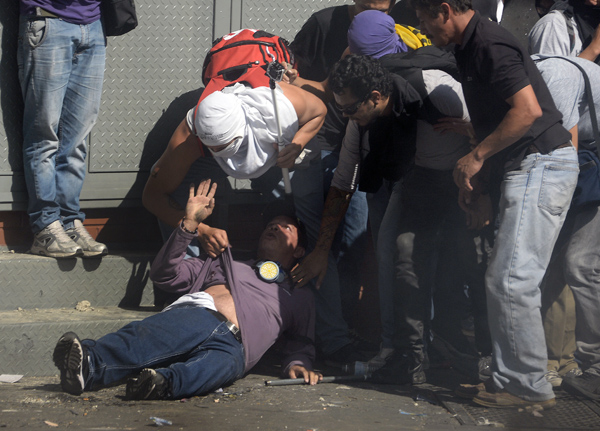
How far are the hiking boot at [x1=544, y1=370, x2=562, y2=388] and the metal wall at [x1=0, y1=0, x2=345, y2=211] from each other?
286 centimetres

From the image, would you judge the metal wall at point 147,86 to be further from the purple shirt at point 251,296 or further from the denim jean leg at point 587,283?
the denim jean leg at point 587,283

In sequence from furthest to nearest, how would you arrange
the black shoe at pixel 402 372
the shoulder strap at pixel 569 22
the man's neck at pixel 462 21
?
1. the shoulder strap at pixel 569 22
2. the black shoe at pixel 402 372
3. the man's neck at pixel 462 21

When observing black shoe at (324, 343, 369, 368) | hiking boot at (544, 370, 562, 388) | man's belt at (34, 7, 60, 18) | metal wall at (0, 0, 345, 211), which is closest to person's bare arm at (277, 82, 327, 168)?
metal wall at (0, 0, 345, 211)

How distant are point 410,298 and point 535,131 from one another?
1.16 m

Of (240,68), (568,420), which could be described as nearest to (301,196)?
(240,68)

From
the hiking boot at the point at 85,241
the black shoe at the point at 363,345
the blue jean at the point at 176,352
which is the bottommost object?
the black shoe at the point at 363,345

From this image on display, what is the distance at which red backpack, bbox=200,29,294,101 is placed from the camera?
458 centimetres

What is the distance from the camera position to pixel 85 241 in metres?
4.84

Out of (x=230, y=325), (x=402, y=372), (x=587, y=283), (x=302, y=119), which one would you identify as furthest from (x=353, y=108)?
(x=587, y=283)

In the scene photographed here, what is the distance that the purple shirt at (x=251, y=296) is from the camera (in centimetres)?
436

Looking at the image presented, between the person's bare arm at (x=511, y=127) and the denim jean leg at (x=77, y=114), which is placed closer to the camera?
the person's bare arm at (x=511, y=127)

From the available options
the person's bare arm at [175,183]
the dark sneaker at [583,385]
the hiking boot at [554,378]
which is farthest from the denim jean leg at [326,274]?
the dark sneaker at [583,385]

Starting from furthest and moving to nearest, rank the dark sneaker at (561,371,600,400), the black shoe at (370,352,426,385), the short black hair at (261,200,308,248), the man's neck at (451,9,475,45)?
the short black hair at (261,200,308,248)
the black shoe at (370,352,426,385)
the dark sneaker at (561,371,600,400)
the man's neck at (451,9,475,45)

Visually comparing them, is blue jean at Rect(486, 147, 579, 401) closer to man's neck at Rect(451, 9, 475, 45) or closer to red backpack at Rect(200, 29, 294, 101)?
man's neck at Rect(451, 9, 475, 45)
